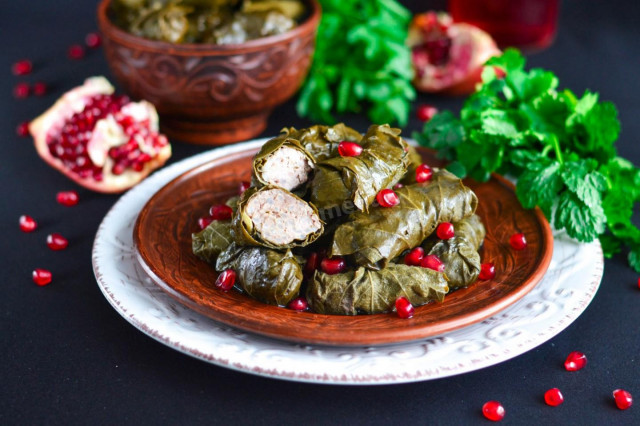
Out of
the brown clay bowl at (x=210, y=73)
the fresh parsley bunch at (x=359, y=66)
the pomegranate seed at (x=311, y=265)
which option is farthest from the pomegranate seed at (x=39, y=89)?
the pomegranate seed at (x=311, y=265)

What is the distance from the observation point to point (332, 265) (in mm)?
2924

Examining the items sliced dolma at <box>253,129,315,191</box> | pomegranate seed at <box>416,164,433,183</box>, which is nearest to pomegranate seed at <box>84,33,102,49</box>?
sliced dolma at <box>253,129,315,191</box>

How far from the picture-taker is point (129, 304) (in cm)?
282

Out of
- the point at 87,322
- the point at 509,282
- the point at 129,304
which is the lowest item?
the point at 87,322

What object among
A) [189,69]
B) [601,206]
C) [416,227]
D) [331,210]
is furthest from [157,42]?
[601,206]

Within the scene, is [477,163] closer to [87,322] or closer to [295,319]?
[295,319]

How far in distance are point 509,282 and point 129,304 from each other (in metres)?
1.55

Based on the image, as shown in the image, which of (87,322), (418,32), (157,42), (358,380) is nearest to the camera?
(358,380)

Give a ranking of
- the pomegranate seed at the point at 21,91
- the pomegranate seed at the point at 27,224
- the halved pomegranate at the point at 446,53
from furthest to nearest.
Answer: the pomegranate seed at the point at 21,91, the halved pomegranate at the point at 446,53, the pomegranate seed at the point at 27,224

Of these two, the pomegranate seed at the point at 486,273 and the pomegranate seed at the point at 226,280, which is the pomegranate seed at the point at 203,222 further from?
the pomegranate seed at the point at 486,273

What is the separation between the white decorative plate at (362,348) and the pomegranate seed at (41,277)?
35 cm

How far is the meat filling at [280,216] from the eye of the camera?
9.46 ft

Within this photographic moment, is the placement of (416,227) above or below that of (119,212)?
above

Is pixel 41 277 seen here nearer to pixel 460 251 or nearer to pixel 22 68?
pixel 460 251
